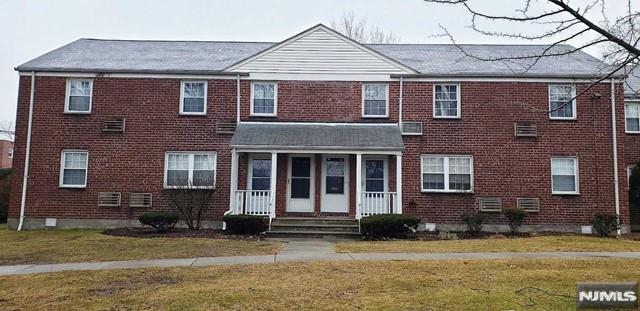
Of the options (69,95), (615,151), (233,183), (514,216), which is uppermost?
(69,95)

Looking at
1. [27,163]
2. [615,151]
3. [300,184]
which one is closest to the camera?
[615,151]

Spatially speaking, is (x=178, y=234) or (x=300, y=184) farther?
(x=300, y=184)

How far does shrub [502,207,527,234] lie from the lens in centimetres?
1494

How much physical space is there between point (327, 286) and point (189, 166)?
10.5m

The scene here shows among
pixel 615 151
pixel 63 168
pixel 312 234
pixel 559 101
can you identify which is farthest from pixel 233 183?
pixel 615 151

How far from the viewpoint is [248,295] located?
615 centimetres

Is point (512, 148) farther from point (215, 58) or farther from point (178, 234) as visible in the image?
point (215, 58)

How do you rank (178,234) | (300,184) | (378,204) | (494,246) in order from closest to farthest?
(494,246), (178,234), (378,204), (300,184)

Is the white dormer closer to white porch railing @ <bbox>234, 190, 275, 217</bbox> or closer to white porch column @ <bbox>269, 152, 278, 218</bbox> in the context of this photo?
white porch column @ <bbox>269, 152, 278, 218</bbox>

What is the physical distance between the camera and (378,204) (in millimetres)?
15383

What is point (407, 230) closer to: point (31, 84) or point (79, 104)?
point (79, 104)

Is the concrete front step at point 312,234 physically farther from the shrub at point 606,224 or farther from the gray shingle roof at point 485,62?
the shrub at point 606,224

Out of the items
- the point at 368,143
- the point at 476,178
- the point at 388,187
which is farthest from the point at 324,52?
the point at 476,178

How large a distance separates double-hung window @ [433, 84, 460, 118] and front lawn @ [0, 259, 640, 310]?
8.13 m
